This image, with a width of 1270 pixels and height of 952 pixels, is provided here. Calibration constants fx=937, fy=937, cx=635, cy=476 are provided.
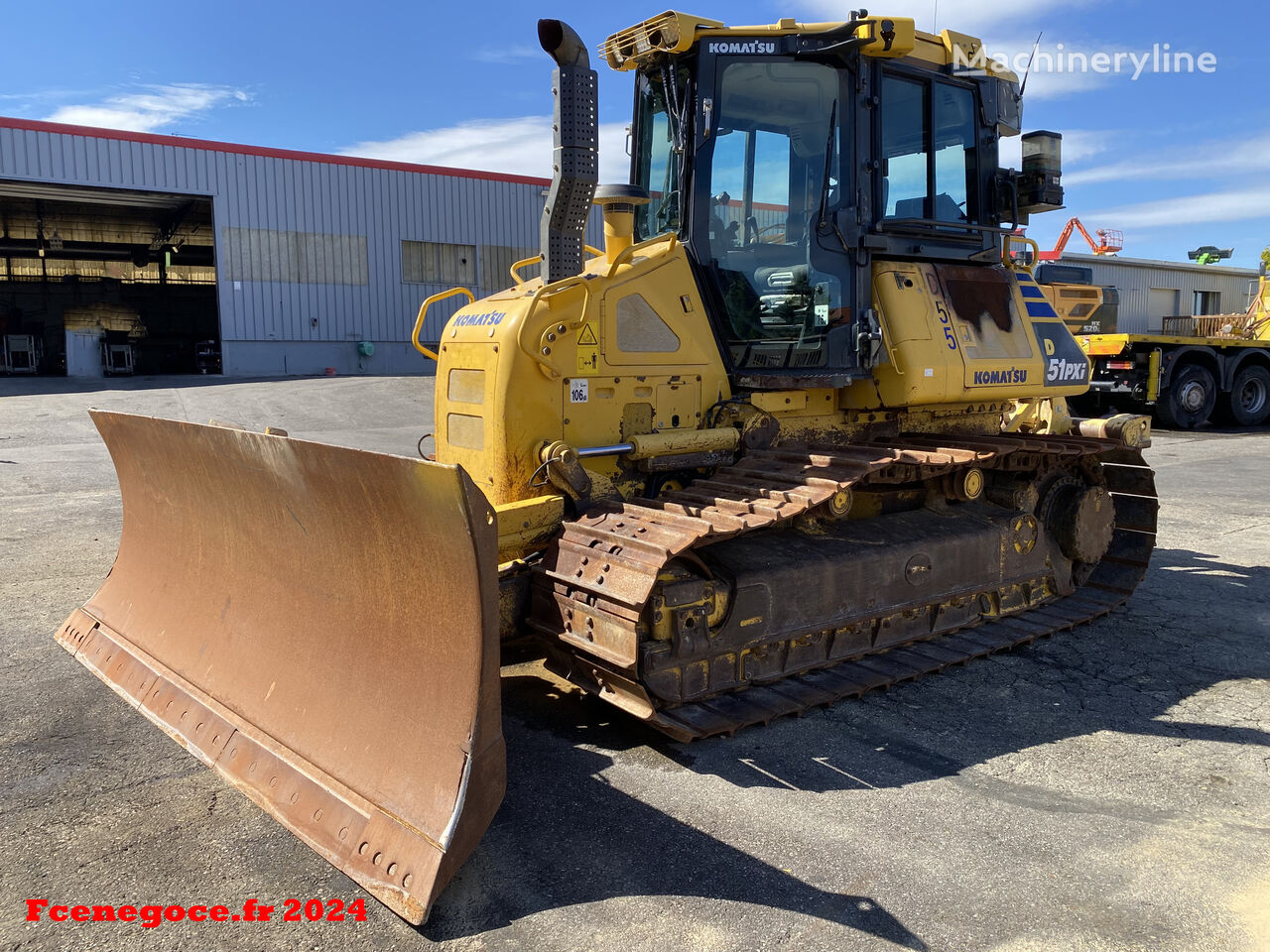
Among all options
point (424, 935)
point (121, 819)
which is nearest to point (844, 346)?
→ point (424, 935)

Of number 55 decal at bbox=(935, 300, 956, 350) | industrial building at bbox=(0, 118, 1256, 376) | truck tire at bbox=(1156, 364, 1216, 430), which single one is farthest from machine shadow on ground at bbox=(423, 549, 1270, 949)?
industrial building at bbox=(0, 118, 1256, 376)

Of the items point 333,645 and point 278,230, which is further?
point 278,230

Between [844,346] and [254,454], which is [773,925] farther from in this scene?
[844,346]

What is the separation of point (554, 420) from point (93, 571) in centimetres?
454

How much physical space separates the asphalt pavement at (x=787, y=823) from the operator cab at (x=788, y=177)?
6.58 feet

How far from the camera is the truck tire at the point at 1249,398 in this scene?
1848cm

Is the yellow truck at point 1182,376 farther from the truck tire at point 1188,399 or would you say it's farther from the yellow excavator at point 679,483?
the yellow excavator at point 679,483

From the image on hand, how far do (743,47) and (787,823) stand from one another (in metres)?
3.84

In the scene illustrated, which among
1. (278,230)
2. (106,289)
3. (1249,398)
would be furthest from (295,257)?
(1249,398)

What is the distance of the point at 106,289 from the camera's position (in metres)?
31.5

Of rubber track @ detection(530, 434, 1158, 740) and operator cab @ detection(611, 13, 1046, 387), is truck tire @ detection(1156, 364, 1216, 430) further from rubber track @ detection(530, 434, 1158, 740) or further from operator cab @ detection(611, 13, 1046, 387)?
operator cab @ detection(611, 13, 1046, 387)

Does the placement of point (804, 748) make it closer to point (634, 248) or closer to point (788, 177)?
point (634, 248)

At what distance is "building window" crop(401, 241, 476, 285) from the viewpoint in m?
25.2

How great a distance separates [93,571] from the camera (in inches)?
279
